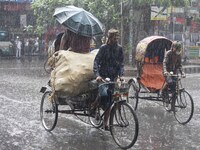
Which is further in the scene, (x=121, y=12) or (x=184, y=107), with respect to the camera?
(x=121, y=12)

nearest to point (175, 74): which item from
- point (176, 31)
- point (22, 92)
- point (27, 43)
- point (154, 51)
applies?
point (154, 51)

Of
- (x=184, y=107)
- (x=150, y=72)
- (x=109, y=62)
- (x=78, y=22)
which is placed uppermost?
(x=78, y=22)

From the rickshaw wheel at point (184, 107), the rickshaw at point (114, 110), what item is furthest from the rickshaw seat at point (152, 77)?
the rickshaw at point (114, 110)

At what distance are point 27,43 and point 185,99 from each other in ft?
88.5

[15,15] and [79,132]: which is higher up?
[15,15]

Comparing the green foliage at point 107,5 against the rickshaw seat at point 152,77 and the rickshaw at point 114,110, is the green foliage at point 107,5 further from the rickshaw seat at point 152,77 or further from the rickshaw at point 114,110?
the rickshaw at point 114,110

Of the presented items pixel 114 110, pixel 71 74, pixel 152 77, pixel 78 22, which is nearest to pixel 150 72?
pixel 152 77

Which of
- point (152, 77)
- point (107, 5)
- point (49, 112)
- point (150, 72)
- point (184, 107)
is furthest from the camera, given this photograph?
point (107, 5)

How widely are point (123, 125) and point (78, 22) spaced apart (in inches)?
86.0

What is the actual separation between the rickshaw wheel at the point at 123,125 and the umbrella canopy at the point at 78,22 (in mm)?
1748

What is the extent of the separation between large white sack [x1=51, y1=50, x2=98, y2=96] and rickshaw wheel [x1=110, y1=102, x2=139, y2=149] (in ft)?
2.64

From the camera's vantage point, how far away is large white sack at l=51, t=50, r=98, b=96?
7152 millimetres

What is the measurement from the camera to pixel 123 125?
6.72 metres

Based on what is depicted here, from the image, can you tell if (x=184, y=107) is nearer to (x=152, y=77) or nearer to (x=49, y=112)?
(x=152, y=77)
